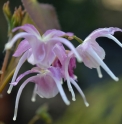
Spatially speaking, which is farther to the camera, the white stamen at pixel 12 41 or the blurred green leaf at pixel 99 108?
the blurred green leaf at pixel 99 108

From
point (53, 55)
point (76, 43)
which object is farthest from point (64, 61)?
point (76, 43)

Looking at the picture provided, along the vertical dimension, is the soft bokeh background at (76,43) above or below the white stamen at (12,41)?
below

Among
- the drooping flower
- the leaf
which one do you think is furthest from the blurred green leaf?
the drooping flower

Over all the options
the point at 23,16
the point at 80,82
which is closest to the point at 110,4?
the point at 80,82

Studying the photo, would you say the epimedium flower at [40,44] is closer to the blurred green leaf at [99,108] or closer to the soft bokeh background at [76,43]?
the blurred green leaf at [99,108]

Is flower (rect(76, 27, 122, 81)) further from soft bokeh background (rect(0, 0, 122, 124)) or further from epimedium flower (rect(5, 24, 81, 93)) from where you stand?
soft bokeh background (rect(0, 0, 122, 124))

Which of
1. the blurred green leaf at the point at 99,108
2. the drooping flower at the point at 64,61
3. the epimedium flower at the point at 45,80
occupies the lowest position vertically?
the blurred green leaf at the point at 99,108

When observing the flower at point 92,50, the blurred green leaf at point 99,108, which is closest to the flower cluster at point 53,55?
the flower at point 92,50

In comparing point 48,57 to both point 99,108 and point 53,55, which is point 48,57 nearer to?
point 53,55
